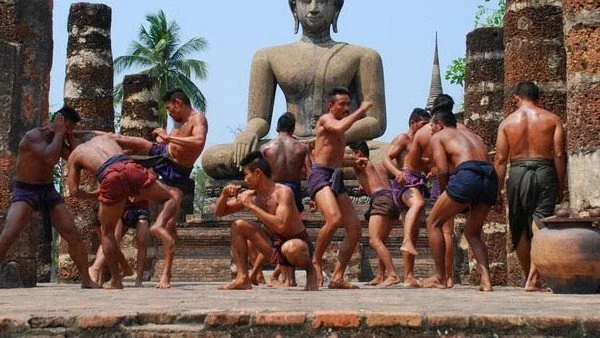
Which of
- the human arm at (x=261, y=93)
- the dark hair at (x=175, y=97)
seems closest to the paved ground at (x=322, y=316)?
the dark hair at (x=175, y=97)

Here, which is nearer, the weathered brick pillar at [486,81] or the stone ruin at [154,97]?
the stone ruin at [154,97]

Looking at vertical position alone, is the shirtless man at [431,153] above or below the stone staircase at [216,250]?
above

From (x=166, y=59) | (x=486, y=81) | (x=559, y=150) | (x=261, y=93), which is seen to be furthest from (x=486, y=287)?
(x=166, y=59)

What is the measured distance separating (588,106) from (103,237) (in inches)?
164

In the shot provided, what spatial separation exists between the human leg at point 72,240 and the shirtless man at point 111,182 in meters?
0.26

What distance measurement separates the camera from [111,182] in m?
9.56

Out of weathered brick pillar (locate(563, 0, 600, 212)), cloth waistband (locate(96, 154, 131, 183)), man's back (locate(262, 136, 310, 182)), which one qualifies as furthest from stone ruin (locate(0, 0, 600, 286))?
man's back (locate(262, 136, 310, 182))

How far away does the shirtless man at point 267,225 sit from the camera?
9.28m

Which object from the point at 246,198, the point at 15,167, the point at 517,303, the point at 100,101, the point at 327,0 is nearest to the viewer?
the point at 517,303

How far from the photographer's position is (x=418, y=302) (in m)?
6.84

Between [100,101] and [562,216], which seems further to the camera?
[100,101]

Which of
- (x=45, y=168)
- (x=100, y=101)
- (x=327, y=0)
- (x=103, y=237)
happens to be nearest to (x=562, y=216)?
(x=103, y=237)

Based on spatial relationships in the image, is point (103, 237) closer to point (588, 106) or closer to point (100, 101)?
point (588, 106)

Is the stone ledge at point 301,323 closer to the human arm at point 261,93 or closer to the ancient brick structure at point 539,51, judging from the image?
the ancient brick structure at point 539,51
